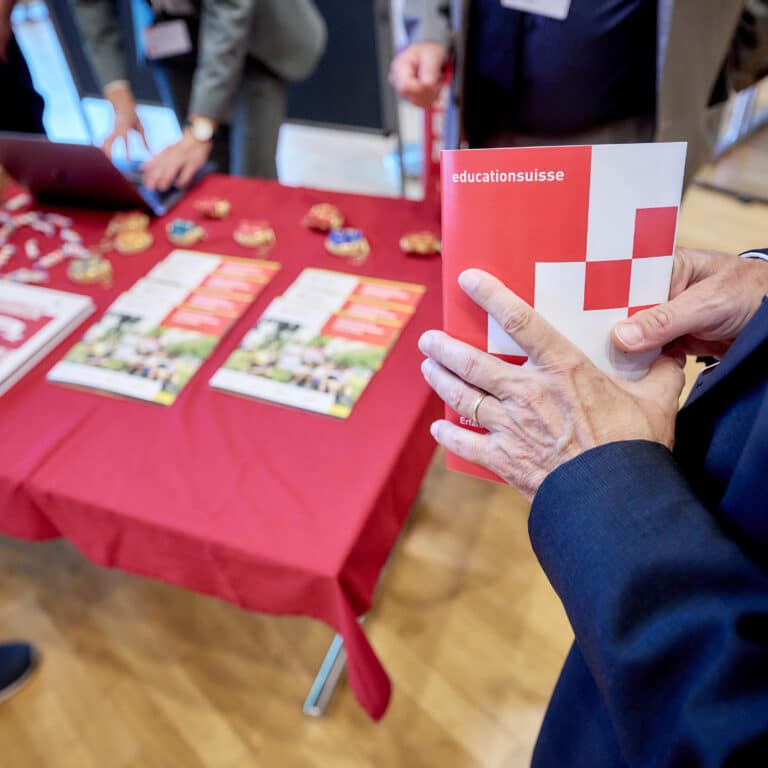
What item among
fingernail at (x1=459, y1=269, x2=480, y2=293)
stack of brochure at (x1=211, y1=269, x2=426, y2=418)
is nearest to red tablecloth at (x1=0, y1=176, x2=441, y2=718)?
stack of brochure at (x1=211, y1=269, x2=426, y2=418)

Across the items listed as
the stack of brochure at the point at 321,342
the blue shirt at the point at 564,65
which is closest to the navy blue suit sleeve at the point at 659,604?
the stack of brochure at the point at 321,342

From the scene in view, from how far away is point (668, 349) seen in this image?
0.62 m

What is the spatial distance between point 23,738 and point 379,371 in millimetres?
1160

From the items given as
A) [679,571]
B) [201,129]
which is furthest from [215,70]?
[679,571]

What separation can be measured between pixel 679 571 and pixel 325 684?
1.11 metres

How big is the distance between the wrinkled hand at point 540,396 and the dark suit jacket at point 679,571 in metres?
0.03

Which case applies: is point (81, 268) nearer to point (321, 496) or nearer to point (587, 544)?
point (321, 496)

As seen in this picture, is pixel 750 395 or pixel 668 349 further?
pixel 668 349

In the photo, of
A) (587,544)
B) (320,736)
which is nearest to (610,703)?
(587,544)

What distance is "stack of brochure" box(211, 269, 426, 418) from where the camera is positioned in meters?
A: 1.01

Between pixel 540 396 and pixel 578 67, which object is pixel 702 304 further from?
pixel 578 67

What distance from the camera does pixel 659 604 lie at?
1.42 feet

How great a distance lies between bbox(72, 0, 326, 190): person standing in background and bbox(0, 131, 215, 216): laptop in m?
0.11

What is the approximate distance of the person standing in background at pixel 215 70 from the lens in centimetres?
164
